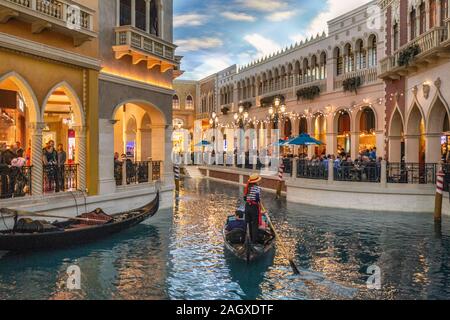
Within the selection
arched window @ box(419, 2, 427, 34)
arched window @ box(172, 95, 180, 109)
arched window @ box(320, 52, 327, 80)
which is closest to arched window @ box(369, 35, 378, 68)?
arched window @ box(320, 52, 327, 80)

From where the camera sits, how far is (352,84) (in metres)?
19.7

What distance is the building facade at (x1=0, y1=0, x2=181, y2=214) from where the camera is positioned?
29.5 feet

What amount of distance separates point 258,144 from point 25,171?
21.3m

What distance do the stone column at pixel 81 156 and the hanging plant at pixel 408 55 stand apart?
9.35 metres

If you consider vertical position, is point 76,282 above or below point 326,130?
below

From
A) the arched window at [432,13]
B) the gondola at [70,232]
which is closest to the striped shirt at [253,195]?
the gondola at [70,232]

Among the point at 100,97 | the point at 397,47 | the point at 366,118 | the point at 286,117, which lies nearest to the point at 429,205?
the point at 397,47

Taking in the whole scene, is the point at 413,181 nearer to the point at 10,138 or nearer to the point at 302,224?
the point at 302,224

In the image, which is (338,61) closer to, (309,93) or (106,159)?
(309,93)

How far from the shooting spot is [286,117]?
26.1m

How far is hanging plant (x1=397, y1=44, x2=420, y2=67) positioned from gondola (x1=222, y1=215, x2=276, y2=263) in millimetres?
8267

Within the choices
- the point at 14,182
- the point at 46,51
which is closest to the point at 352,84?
the point at 46,51

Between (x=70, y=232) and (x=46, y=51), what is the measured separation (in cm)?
344

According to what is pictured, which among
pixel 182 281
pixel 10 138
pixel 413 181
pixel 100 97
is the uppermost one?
pixel 100 97
